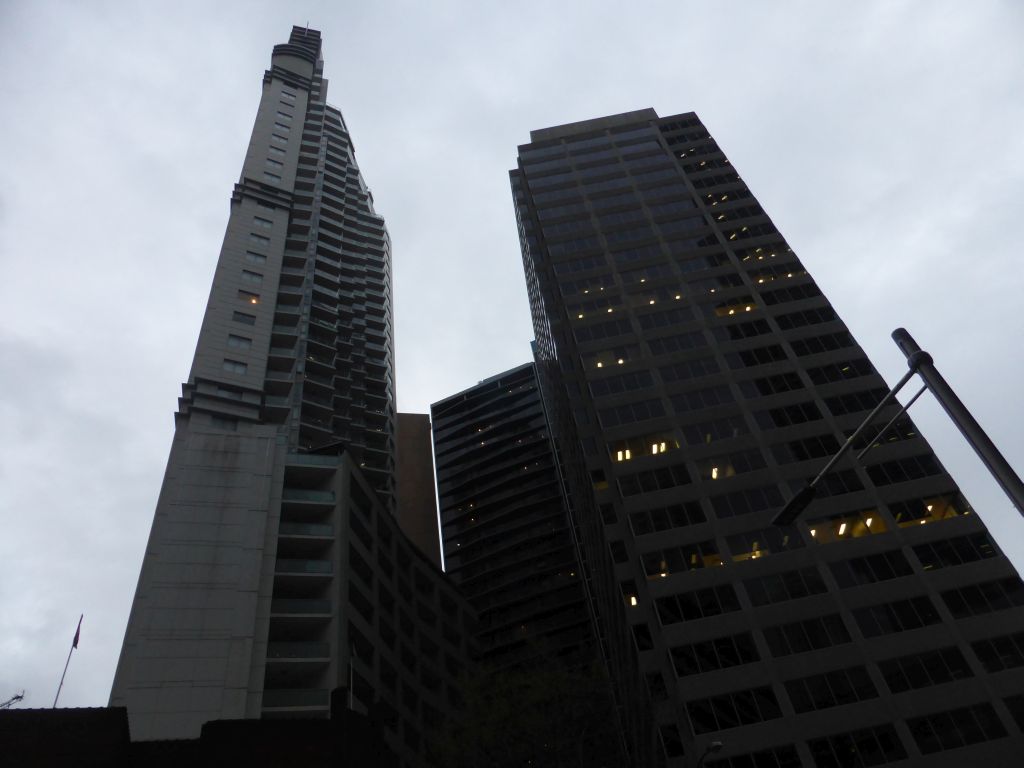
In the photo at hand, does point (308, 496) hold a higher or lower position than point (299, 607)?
higher

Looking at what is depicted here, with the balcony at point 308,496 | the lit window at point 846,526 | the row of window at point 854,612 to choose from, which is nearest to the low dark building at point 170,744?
the balcony at point 308,496

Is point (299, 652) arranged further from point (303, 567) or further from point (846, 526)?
point (846, 526)

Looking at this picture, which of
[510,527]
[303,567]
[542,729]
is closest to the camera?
[542,729]

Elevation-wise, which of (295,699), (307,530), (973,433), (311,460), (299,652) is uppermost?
(311,460)

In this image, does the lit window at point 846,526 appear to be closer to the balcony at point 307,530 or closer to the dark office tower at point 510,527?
the dark office tower at point 510,527

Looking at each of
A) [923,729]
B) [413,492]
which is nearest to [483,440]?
[413,492]

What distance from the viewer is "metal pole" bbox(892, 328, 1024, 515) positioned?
9.60 m

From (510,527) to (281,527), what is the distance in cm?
6043

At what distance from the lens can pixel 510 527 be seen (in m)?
109

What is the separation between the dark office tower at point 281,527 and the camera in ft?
141

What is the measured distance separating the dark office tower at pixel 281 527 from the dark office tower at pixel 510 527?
69.6 ft

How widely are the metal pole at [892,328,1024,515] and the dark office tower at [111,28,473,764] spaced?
2033cm

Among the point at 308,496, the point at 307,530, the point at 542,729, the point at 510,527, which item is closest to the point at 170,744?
the point at 542,729

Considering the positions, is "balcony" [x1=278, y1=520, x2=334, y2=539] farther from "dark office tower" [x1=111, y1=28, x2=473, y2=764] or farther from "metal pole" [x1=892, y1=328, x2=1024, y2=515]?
"metal pole" [x1=892, y1=328, x2=1024, y2=515]
